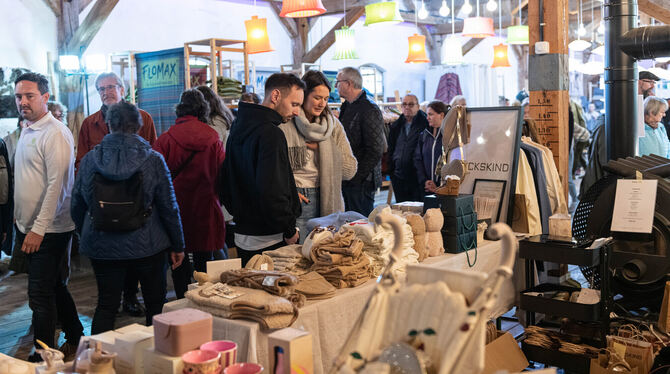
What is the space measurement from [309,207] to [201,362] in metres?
1.82

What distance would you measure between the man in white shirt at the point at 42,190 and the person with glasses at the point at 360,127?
1.90 metres

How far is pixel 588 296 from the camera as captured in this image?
10.5 ft

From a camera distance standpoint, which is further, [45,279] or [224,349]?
[45,279]

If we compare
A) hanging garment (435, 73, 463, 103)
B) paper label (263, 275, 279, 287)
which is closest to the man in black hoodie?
paper label (263, 275, 279, 287)

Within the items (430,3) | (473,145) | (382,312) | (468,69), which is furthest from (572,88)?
(382,312)

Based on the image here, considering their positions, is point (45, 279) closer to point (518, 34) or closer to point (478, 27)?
point (478, 27)

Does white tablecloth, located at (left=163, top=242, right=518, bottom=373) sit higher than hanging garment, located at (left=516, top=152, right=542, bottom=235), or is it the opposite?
hanging garment, located at (left=516, top=152, right=542, bottom=235)

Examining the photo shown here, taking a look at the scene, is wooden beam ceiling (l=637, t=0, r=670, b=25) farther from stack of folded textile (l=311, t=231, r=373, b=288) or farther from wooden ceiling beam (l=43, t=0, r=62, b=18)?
wooden ceiling beam (l=43, t=0, r=62, b=18)

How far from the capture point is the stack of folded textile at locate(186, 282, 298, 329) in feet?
7.04

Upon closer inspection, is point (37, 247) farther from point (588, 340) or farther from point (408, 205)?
point (588, 340)

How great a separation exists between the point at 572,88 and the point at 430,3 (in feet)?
18.7

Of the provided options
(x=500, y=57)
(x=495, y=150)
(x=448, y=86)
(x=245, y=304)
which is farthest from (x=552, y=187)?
(x=448, y=86)

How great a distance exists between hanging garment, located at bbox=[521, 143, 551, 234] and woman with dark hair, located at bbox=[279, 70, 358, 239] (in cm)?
119

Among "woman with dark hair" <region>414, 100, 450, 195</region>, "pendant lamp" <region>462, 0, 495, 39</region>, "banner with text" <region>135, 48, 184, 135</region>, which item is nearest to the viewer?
"woman with dark hair" <region>414, 100, 450, 195</region>
